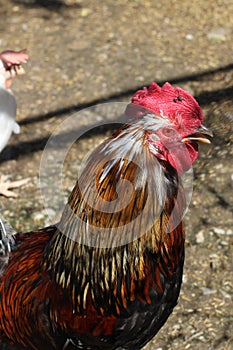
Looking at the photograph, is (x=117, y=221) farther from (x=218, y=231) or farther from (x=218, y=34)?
(x=218, y=34)

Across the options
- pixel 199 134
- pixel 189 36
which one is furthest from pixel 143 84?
pixel 199 134

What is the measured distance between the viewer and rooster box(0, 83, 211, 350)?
8.07 feet

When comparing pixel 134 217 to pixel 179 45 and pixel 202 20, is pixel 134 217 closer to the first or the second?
pixel 179 45

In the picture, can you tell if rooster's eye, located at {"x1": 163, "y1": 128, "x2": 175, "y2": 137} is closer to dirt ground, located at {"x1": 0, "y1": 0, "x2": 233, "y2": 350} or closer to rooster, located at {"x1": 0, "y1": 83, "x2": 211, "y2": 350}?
rooster, located at {"x1": 0, "y1": 83, "x2": 211, "y2": 350}

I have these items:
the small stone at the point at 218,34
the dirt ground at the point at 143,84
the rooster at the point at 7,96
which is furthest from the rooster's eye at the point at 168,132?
the small stone at the point at 218,34

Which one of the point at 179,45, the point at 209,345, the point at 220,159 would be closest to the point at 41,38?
the point at 179,45

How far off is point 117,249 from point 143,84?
10.1ft

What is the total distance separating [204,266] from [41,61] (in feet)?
9.46

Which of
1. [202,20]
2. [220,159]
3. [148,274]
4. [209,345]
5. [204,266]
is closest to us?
[148,274]

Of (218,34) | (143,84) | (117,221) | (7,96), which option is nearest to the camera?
(117,221)

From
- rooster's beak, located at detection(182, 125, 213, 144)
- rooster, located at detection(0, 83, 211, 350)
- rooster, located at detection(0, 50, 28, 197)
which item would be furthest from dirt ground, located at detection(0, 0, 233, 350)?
rooster's beak, located at detection(182, 125, 213, 144)

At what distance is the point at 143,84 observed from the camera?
5418mm

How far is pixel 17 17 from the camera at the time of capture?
20.8 ft

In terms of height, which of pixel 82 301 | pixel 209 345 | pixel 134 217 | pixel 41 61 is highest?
pixel 134 217
